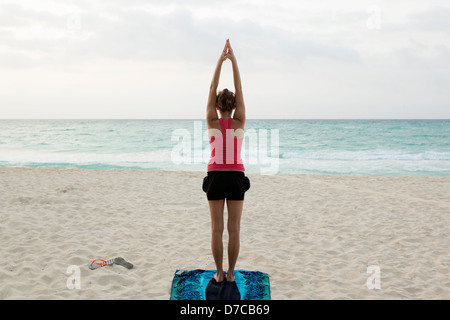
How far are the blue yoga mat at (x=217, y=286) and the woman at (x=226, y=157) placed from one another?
0.46 meters

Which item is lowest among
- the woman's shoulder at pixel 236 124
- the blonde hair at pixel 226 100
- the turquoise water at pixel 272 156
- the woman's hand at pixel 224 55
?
the turquoise water at pixel 272 156

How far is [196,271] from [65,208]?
168 inches

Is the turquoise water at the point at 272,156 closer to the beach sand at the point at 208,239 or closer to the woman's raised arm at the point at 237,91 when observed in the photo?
the beach sand at the point at 208,239

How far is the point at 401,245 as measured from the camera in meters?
5.22

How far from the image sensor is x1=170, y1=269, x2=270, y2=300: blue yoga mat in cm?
339

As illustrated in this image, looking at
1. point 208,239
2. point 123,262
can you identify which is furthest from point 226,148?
point 208,239

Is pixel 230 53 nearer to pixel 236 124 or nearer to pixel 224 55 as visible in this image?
pixel 224 55

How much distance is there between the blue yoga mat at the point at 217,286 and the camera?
11.1 ft

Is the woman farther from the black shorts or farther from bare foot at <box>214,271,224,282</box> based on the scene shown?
bare foot at <box>214,271,224,282</box>

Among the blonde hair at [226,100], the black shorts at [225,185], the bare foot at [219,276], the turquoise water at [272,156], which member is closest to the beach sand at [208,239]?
the bare foot at [219,276]

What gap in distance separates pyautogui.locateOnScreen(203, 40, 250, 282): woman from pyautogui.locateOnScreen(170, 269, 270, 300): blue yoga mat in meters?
0.46

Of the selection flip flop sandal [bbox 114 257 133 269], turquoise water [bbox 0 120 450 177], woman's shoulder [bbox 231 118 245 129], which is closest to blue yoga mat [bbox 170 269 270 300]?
flip flop sandal [bbox 114 257 133 269]
